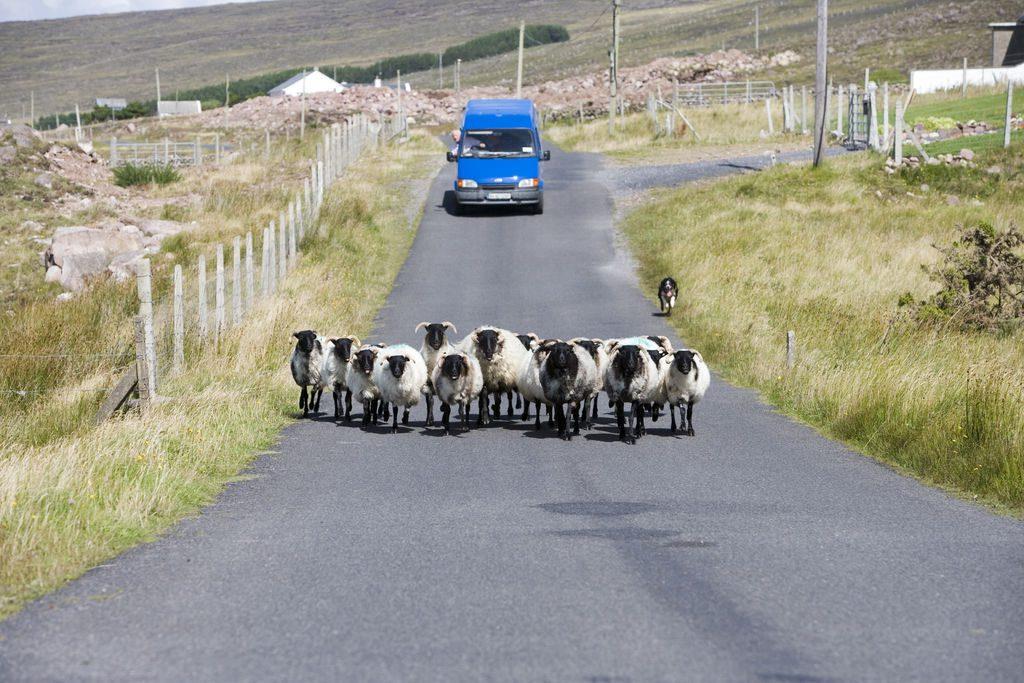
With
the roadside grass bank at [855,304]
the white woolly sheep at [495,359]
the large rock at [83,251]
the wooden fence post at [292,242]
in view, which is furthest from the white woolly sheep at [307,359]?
the large rock at [83,251]

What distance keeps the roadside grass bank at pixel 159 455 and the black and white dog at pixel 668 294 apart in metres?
5.88

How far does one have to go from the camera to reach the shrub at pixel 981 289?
22031 millimetres

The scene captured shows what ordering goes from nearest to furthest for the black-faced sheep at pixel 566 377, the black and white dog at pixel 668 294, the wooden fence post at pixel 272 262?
the black-faced sheep at pixel 566 377 < the black and white dog at pixel 668 294 < the wooden fence post at pixel 272 262

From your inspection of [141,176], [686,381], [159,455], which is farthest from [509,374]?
[141,176]

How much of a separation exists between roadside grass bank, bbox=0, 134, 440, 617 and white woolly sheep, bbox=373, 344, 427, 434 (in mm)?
1468

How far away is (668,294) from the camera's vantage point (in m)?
25.6

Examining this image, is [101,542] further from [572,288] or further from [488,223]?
[488,223]

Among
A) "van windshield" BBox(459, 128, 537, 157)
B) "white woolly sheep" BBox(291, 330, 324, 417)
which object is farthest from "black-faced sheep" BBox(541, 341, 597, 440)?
"van windshield" BBox(459, 128, 537, 157)

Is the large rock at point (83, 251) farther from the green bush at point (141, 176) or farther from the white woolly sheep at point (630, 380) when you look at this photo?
the white woolly sheep at point (630, 380)

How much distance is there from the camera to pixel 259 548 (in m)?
9.43

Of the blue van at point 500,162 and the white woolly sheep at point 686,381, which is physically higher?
the blue van at point 500,162

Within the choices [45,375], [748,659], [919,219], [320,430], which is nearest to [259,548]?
[748,659]

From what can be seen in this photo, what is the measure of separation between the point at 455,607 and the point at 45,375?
11.6 m

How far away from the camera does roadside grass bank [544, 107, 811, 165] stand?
54156mm
